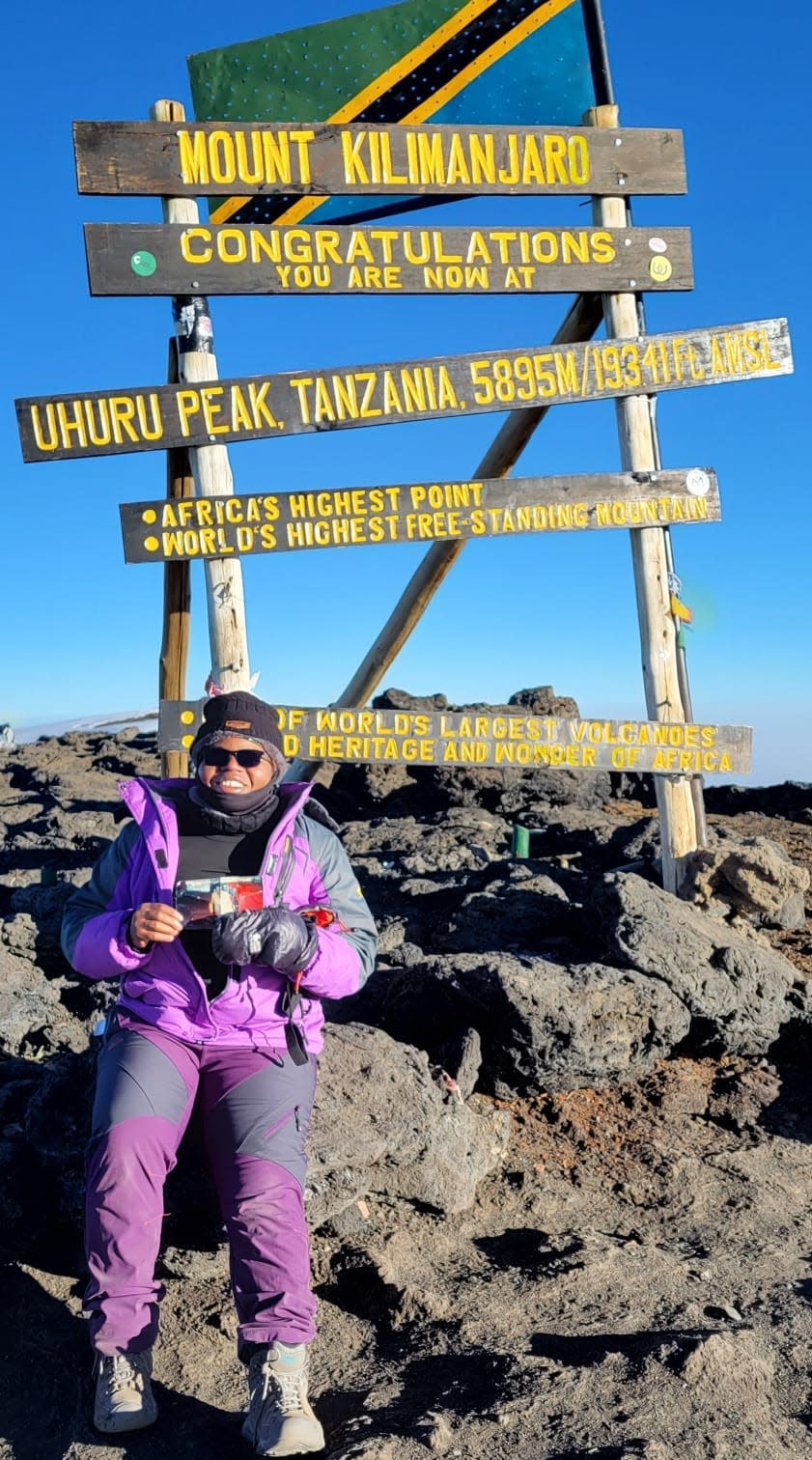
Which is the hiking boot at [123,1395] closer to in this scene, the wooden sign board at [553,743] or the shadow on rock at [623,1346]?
the shadow on rock at [623,1346]

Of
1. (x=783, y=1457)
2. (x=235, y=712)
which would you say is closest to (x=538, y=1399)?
(x=783, y=1457)

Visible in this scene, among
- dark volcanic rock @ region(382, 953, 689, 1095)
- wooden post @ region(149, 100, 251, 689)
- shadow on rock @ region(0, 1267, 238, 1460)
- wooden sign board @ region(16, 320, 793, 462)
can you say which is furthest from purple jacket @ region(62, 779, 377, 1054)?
wooden sign board @ region(16, 320, 793, 462)

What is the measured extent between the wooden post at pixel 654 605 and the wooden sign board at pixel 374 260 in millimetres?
181

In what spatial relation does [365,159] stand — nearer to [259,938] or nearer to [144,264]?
[144,264]

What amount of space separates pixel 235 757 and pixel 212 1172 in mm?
1212

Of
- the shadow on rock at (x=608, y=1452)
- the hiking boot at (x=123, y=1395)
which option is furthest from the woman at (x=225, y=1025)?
the shadow on rock at (x=608, y=1452)

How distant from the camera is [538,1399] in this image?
2867 millimetres

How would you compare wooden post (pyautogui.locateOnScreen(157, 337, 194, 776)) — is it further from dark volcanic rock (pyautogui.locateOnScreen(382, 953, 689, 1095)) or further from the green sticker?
dark volcanic rock (pyautogui.locateOnScreen(382, 953, 689, 1095))

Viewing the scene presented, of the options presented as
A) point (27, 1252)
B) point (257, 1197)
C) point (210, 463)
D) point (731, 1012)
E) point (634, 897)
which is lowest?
point (27, 1252)

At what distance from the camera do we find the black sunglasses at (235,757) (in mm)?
3678

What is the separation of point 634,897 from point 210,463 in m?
3.10

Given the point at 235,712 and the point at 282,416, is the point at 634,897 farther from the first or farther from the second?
the point at 282,416

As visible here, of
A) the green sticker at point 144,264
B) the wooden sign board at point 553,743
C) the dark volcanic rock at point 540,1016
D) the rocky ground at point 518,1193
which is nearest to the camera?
the rocky ground at point 518,1193

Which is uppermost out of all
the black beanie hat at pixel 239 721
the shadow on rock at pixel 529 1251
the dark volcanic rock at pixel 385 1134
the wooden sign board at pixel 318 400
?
the wooden sign board at pixel 318 400
